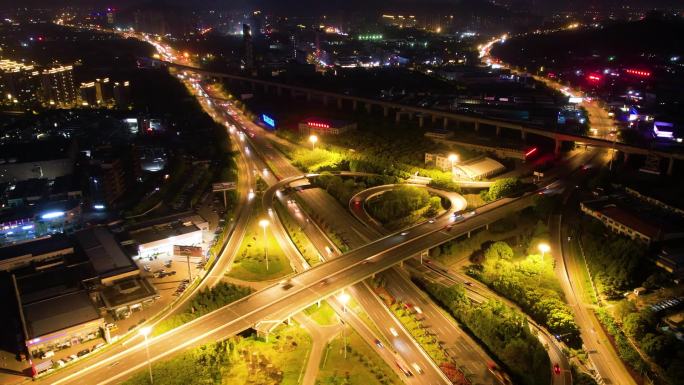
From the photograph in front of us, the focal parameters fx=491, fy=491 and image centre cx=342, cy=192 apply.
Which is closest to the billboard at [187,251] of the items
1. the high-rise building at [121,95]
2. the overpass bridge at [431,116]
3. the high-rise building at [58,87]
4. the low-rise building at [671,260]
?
the low-rise building at [671,260]

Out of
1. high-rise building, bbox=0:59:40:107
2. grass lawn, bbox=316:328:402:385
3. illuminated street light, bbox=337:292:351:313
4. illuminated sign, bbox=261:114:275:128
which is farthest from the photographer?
high-rise building, bbox=0:59:40:107

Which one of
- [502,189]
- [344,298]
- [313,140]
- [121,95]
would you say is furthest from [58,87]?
[344,298]

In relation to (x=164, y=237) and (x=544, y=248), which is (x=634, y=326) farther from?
(x=164, y=237)

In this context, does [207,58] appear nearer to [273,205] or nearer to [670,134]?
[273,205]

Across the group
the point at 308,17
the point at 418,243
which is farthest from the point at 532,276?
the point at 308,17

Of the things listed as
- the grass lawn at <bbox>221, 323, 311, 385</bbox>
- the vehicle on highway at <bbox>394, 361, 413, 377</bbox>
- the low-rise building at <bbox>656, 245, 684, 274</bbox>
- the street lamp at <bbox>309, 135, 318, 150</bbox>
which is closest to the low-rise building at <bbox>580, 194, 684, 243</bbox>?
the low-rise building at <bbox>656, 245, 684, 274</bbox>

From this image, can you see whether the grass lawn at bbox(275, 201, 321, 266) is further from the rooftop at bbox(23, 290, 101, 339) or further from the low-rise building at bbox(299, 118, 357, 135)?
the low-rise building at bbox(299, 118, 357, 135)
